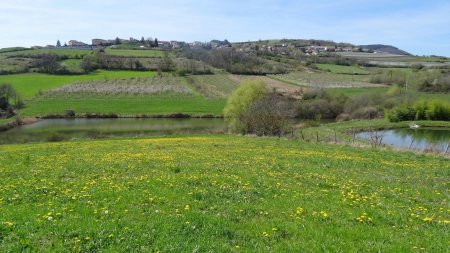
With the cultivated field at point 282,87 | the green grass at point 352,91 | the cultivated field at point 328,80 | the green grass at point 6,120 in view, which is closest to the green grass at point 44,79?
the green grass at point 6,120

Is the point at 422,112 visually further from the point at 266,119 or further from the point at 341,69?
the point at 341,69

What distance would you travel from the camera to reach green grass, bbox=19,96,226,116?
10588 cm

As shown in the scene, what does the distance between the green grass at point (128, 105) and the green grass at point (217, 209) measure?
87.5 m

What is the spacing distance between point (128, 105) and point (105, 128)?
26.4m

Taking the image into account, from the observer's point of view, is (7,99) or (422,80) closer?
(7,99)

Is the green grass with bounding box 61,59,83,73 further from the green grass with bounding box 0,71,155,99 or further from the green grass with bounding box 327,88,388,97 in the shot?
the green grass with bounding box 327,88,388,97

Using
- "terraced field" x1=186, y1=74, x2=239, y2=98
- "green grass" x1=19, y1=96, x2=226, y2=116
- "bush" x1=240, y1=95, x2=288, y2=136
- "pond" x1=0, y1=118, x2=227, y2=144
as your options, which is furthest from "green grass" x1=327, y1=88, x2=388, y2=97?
"bush" x1=240, y1=95, x2=288, y2=136

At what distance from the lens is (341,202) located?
13500 mm

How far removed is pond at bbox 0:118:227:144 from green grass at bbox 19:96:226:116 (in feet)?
19.8

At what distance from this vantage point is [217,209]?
12.1m

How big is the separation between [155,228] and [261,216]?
3.36m

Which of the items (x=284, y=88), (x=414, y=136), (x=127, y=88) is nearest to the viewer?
(x=414, y=136)

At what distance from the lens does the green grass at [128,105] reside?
347 ft

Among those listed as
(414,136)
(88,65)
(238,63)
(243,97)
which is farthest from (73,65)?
(414,136)
